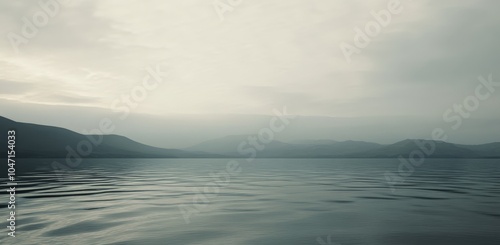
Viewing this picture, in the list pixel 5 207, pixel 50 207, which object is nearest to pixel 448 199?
pixel 50 207

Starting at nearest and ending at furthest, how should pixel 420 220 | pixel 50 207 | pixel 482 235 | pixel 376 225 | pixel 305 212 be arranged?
pixel 482 235
pixel 376 225
pixel 420 220
pixel 305 212
pixel 50 207

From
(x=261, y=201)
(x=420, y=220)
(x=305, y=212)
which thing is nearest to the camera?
(x=420, y=220)

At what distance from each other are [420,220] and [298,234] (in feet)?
25.0

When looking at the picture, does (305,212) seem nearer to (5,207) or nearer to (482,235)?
(482,235)

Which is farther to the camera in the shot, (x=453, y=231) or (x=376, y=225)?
(x=376, y=225)

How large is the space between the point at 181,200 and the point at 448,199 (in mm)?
20905

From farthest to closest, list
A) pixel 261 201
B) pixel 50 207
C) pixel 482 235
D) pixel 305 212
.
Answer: pixel 261 201 < pixel 50 207 < pixel 305 212 < pixel 482 235

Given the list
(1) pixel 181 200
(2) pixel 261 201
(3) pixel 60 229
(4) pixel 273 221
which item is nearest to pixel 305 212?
(4) pixel 273 221

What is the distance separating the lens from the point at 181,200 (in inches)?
987

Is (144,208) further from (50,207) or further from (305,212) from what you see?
(305,212)

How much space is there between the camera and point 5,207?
20.3 metres

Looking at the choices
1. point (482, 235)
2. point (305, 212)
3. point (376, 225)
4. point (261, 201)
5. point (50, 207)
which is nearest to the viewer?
point (482, 235)

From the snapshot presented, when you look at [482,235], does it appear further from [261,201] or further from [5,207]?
[5,207]

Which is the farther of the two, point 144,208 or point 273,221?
point 144,208
